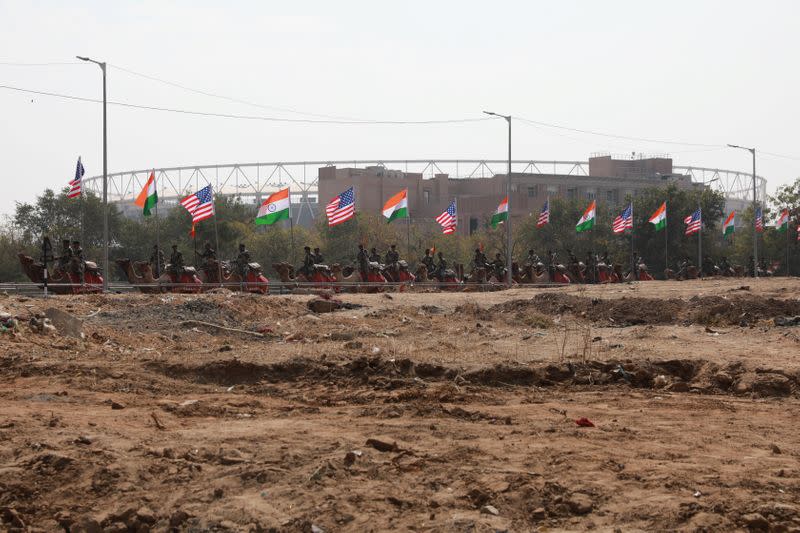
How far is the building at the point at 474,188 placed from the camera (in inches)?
3942

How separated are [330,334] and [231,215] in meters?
62.5

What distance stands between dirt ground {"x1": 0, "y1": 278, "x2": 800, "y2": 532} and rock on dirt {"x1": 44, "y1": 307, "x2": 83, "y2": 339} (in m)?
0.29

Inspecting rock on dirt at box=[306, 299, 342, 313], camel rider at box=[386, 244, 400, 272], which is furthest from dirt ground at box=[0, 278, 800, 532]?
camel rider at box=[386, 244, 400, 272]

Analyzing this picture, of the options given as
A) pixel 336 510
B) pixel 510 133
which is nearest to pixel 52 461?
pixel 336 510

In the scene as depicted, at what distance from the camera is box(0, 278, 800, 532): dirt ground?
781 centimetres

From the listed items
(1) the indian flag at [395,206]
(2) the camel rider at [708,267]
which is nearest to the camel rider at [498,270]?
(1) the indian flag at [395,206]

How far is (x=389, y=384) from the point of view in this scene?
1317cm

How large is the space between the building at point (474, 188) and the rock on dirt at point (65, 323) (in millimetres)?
78615

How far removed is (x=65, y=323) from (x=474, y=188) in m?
92.0

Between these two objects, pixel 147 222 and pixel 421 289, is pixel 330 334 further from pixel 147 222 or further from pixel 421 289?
pixel 147 222

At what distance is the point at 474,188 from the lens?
109 m

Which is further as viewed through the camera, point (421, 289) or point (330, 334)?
point (421, 289)

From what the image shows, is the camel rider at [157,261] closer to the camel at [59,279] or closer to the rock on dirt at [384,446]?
the camel at [59,279]

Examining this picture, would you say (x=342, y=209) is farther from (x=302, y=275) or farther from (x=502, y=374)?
(x=502, y=374)
